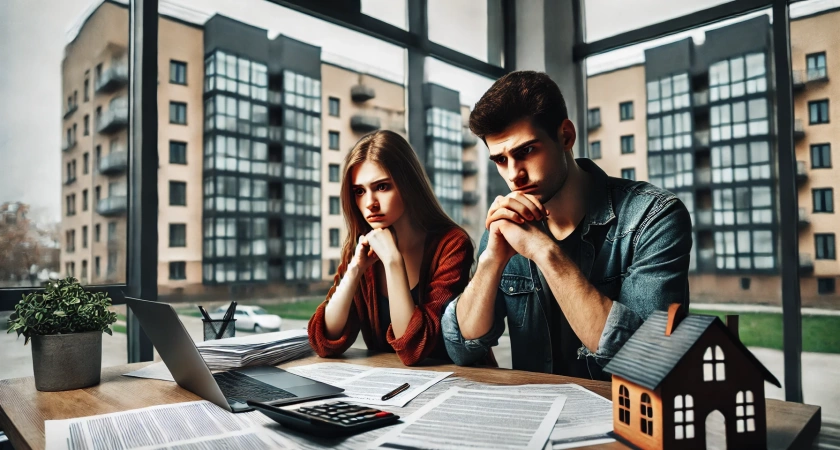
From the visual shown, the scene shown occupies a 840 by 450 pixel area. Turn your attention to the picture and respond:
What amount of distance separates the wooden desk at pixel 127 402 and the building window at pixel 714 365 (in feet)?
0.49

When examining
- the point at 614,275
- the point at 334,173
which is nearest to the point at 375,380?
the point at 614,275

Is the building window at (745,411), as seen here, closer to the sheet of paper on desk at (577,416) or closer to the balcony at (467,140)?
the sheet of paper on desk at (577,416)

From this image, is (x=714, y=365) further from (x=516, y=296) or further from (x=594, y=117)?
(x=594, y=117)

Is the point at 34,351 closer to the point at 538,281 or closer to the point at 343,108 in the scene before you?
the point at 538,281

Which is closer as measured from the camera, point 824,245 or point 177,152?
point 177,152

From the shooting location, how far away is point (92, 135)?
6.42ft

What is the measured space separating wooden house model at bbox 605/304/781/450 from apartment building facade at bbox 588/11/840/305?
2.44 meters

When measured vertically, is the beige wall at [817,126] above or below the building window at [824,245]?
above

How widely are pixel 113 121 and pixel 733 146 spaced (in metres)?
2.95

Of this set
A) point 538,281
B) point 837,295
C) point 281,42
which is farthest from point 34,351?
point 837,295

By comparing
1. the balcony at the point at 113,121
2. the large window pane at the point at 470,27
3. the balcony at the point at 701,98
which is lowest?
the balcony at the point at 113,121

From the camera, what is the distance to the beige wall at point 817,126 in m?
2.62

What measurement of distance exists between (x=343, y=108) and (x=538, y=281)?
5.26 ft

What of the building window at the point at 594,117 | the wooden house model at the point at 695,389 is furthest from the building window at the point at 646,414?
the building window at the point at 594,117
